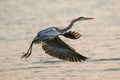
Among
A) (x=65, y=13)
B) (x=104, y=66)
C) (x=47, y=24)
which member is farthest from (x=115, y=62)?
(x=65, y=13)

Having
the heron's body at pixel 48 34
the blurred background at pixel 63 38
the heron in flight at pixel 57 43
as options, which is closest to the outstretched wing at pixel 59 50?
the heron in flight at pixel 57 43

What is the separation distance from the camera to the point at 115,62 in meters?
15.8

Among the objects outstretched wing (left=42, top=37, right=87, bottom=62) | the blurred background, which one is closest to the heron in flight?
outstretched wing (left=42, top=37, right=87, bottom=62)

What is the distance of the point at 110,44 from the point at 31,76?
3387 millimetres

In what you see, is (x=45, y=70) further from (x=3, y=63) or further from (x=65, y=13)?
(x=65, y=13)

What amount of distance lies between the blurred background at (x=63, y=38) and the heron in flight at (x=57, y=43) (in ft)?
5.52

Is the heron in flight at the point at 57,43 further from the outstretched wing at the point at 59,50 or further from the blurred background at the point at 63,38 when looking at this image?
the blurred background at the point at 63,38

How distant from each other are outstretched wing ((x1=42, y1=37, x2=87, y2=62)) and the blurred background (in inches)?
65.2

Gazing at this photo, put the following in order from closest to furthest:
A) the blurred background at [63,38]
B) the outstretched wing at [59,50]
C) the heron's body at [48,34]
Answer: the heron's body at [48,34] < the outstretched wing at [59,50] < the blurred background at [63,38]

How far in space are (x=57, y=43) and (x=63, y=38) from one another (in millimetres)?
5941

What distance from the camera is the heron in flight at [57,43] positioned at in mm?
12195

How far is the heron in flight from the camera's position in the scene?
40.0 ft

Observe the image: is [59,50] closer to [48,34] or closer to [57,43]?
[57,43]

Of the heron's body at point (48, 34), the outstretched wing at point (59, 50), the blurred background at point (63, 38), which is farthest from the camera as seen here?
the blurred background at point (63, 38)
